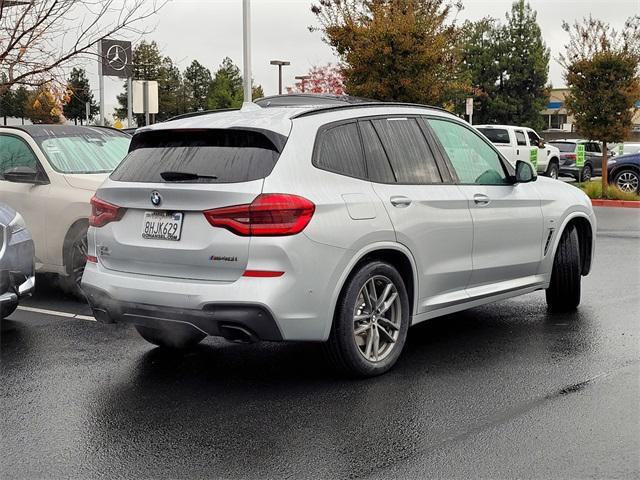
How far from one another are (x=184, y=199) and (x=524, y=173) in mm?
2928

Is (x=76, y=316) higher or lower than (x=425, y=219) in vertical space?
lower

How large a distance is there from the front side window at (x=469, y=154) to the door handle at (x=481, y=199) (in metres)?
0.13

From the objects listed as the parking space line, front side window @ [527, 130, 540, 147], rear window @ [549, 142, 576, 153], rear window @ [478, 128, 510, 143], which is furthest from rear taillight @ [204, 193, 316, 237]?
rear window @ [549, 142, 576, 153]

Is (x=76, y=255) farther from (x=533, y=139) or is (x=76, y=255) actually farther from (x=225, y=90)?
(x=225, y=90)

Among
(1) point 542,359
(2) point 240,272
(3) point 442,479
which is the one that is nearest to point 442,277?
(1) point 542,359

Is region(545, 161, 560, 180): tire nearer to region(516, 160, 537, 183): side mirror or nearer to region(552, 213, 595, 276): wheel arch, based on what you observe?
region(552, 213, 595, 276): wheel arch

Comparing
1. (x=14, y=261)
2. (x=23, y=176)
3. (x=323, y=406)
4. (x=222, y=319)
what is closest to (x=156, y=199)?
(x=222, y=319)

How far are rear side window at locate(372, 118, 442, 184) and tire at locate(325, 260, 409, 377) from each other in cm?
73

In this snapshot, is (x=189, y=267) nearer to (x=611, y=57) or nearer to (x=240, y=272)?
(x=240, y=272)

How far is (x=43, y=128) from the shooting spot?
9.53 m

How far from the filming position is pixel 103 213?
576cm

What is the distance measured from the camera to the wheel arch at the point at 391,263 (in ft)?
17.5

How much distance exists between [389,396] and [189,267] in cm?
141

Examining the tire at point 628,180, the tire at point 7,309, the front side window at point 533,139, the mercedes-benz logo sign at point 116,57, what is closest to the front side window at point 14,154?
the tire at point 7,309
